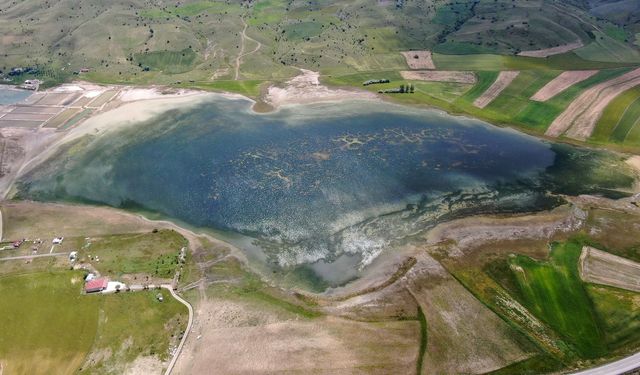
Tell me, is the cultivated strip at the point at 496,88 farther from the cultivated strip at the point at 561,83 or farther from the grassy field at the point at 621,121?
the grassy field at the point at 621,121

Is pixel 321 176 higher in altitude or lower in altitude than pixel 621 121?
lower

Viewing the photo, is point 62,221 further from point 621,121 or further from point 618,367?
point 621,121

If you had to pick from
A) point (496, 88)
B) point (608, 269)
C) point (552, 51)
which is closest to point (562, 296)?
point (608, 269)

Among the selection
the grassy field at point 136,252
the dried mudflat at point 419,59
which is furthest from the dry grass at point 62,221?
the dried mudflat at point 419,59

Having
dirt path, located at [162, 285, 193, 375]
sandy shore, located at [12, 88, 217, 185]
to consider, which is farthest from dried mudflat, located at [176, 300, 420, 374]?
sandy shore, located at [12, 88, 217, 185]

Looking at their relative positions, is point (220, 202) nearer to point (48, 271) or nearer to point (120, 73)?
point (48, 271)

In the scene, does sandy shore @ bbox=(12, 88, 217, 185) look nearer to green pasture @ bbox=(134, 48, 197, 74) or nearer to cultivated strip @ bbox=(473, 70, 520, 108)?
green pasture @ bbox=(134, 48, 197, 74)
